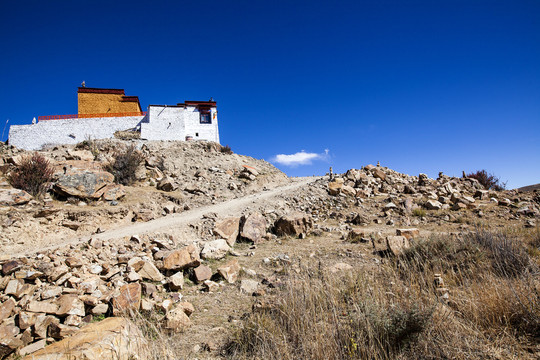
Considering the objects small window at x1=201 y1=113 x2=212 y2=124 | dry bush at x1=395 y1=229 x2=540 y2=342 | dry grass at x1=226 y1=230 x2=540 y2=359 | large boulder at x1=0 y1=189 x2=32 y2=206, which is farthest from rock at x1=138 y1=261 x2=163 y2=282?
small window at x1=201 y1=113 x2=212 y2=124

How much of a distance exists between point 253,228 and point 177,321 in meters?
5.62

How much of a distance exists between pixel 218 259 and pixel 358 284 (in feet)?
14.8

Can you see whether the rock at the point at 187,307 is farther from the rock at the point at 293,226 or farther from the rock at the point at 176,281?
the rock at the point at 293,226

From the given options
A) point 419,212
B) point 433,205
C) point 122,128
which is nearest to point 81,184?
point 419,212

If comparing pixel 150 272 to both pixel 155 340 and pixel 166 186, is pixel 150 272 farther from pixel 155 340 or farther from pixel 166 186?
pixel 166 186

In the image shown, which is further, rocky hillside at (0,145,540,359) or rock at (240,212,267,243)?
rock at (240,212,267,243)

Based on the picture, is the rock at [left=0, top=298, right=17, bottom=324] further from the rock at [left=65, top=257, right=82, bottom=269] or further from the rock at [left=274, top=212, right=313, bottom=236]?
the rock at [left=274, top=212, right=313, bottom=236]

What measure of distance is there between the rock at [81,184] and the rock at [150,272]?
7309mm

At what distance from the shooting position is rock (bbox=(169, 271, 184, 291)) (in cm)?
575

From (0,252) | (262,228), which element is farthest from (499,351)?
(0,252)

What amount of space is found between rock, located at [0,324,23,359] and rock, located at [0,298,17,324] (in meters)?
0.31

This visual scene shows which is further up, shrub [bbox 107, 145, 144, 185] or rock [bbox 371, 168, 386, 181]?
shrub [bbox 107, 145, 144, 185]

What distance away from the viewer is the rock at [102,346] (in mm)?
3117

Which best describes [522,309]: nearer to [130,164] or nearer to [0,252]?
[0,252]
